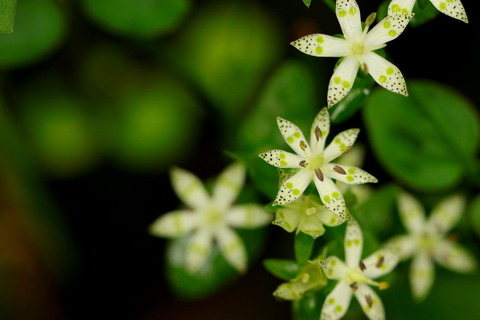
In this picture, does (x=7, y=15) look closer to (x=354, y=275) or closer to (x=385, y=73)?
(x=385, y=73)

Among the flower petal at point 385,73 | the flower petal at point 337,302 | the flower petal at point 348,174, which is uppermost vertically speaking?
the flower petal at point 385,73

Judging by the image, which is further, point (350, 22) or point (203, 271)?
point (203, 271)

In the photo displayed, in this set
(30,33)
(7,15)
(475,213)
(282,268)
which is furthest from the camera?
(475,213)

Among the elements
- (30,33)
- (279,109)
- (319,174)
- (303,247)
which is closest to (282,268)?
(303,247)

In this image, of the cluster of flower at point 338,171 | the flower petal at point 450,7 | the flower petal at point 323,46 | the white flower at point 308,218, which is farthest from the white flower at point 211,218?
the flower petal at point 450,7

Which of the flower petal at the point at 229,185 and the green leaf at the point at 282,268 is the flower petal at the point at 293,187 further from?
the flower petal at the point at 229,185

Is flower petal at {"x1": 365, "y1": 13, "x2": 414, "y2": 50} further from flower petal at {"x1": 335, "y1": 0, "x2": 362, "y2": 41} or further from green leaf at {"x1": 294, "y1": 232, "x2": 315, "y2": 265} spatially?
green leaf at {"x1": 294, "y1": 232, "x2": 315, "y2": 265}

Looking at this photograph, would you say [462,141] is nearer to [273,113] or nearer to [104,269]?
[273,113]
